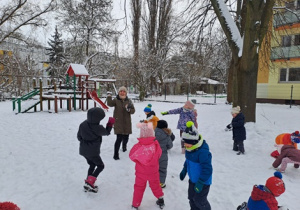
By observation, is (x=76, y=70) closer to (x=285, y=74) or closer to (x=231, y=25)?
(x=231, y=25)

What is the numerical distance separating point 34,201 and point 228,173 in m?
3.48

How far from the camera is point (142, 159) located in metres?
2.90

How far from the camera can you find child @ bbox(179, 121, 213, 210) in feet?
8.07

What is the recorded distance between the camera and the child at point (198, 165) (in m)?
2.46

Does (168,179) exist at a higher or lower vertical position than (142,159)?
lower

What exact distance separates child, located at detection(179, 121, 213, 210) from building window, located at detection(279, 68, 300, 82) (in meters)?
17.8

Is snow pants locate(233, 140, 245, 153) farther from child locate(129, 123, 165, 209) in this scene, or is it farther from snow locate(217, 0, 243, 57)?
snow locate(217, 0, 243, 57)

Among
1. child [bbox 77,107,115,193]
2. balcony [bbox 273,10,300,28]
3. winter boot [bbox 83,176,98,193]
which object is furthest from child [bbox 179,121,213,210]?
balcony [bbox 273,10,300,28]

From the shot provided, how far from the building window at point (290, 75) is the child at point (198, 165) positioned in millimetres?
17814

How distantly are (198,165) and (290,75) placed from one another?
18.1 meters

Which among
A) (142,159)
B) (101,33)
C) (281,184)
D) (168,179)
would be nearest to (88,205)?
(142,159)

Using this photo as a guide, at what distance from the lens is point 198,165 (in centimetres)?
256

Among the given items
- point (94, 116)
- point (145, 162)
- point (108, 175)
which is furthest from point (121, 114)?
point (145, 162)

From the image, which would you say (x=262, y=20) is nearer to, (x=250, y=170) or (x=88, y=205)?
(x=250, y=170)
